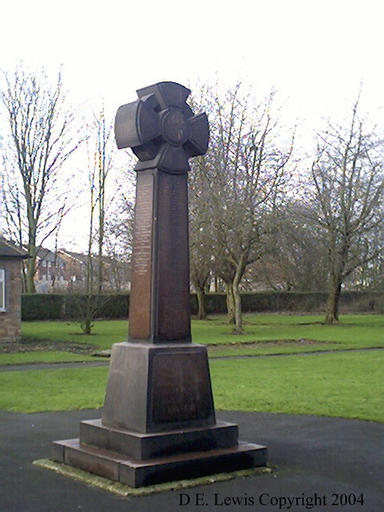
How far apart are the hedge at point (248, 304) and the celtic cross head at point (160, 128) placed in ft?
112

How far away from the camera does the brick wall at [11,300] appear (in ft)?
84.2

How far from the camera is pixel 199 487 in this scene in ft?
22.3

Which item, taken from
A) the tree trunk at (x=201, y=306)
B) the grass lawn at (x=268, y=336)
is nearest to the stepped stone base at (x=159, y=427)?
the grass lawn at (x=268, y=336)

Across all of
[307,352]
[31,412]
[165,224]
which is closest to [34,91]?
[307,352]

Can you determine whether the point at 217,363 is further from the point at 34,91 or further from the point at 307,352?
the point at 34,91

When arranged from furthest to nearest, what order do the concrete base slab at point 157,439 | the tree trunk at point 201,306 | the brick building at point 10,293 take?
the tree trunk at point 201,306, the brick building at point 10,293, the concrete base slab at point 157,439

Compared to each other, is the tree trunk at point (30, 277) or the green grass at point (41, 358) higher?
the tree trunk at point (30, 277)

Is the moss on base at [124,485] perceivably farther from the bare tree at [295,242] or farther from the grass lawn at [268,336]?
the bare tree at [295,242]

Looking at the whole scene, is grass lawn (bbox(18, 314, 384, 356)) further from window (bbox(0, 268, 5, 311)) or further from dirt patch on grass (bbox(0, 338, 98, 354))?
window (bbox(0, 268, 5, 311))

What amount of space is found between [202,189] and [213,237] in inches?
84.7

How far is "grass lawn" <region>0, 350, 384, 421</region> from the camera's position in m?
11.7

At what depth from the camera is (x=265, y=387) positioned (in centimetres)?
1425

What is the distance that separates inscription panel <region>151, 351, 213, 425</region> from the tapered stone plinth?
0.01 meters

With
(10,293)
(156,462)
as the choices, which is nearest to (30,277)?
(10,293)
